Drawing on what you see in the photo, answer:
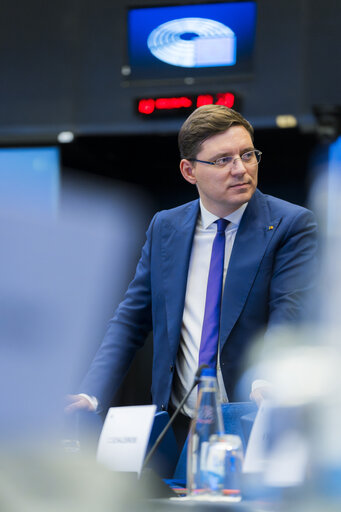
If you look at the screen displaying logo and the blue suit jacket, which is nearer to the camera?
the blue suit jacket

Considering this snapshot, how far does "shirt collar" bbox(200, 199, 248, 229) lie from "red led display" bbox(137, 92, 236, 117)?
88.6 inches

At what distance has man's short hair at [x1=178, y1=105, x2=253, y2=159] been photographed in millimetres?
2111

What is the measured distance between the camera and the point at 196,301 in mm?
2102

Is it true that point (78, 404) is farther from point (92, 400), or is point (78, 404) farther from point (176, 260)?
point (176, 260)

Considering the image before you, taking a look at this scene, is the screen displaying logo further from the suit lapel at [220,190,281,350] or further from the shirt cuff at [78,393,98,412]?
the shirt cuff at [78,393,98,412]

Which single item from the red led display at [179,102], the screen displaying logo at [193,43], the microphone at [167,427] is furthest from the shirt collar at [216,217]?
the screen displaying logo at [193,43]

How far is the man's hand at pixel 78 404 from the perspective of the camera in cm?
175

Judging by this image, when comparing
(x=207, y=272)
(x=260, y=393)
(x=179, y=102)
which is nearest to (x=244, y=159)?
(x=207, y=272)

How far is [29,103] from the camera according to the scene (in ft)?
15.4

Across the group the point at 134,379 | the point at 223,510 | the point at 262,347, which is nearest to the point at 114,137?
the point at 134,379

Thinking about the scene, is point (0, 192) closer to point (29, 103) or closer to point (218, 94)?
point (29, 103)

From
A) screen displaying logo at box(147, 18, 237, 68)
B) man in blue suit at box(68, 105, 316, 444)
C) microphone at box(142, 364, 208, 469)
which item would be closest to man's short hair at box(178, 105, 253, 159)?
man in blue suit at box(68, 105, 316, 444)

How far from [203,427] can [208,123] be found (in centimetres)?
93

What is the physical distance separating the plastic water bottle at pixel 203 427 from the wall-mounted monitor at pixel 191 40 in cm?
314
